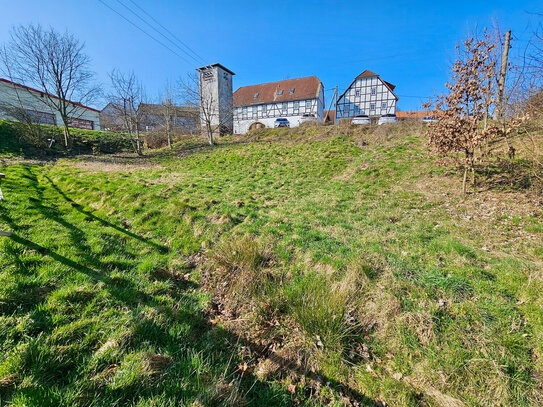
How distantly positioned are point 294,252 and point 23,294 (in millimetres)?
4226

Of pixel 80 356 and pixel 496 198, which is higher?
pixel 496 198

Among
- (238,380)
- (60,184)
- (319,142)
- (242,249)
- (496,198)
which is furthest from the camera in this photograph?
(319,142)

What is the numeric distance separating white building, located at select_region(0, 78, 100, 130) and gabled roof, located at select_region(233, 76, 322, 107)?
2457cm

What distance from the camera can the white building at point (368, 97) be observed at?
34938 millimetres

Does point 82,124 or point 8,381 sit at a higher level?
point 82,124

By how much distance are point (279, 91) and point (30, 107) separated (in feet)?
122

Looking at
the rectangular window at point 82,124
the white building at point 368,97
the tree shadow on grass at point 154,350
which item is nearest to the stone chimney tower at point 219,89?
the white building at point 368,97

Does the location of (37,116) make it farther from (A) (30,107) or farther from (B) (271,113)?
(B) (271,113)

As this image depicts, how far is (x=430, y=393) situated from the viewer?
2352mm

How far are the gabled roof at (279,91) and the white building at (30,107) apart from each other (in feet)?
80.6

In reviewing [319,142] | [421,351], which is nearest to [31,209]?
[421,351]

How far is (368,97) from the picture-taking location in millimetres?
36000

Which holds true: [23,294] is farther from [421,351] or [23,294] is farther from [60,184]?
[60,184]

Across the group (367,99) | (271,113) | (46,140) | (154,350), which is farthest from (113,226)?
(367,99)
